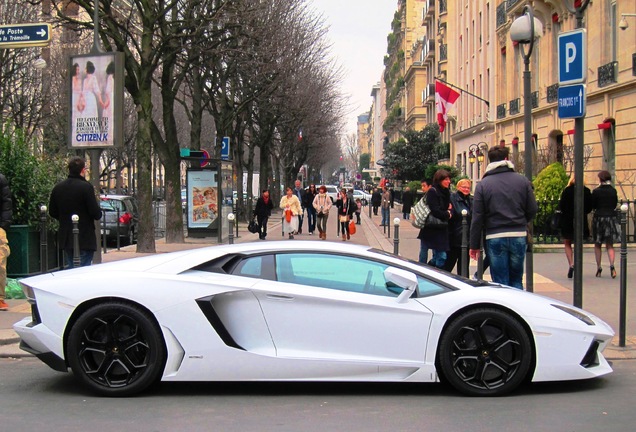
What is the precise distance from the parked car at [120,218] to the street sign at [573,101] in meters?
16.4

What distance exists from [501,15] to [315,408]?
119ft

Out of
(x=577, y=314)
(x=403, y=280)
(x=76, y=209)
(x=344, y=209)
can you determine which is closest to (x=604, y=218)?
(x=577, y=314)

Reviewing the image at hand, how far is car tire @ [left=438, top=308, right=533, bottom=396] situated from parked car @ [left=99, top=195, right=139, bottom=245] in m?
18.1

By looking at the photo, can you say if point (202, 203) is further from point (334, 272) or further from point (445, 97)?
point (334, 272)

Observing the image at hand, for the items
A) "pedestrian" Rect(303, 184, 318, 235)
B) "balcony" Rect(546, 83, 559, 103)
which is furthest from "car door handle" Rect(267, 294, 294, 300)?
"balcony" Rect(546, 83, 559, 103)

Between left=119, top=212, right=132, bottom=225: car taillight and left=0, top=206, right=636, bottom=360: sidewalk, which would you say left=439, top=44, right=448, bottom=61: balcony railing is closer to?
left=0, top=206, right=636, bottom=360: sidewalk

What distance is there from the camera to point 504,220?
8.34 meters

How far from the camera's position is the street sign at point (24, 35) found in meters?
11.8

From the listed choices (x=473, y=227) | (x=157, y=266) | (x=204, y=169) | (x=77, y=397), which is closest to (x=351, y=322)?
Answer: (x=157, y=266)

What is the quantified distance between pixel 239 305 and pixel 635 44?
66.8 ft

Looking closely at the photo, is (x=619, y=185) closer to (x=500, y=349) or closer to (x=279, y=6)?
(x=279, y=6)

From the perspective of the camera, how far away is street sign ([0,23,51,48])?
11.8 m

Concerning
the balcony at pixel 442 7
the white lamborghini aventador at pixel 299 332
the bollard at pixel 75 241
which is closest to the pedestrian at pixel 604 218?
the white lamborghini aventador at pixel 299 332

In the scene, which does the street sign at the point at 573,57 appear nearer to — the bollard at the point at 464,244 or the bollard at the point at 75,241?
the bollard at the point at 464,244
